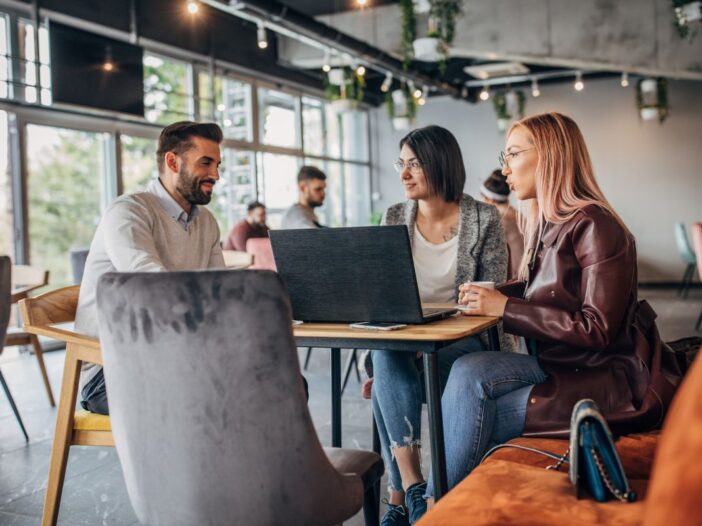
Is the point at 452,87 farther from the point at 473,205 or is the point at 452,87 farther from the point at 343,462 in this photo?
the point at 343,462

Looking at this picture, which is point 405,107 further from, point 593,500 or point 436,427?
point 593,500

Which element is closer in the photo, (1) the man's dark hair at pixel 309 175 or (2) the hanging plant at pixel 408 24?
(1) the man's dark hair at pixel 309 175

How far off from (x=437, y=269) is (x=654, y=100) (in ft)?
33.7

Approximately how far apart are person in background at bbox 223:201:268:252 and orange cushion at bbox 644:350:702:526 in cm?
655

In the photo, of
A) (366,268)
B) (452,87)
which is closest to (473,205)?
(366,268)

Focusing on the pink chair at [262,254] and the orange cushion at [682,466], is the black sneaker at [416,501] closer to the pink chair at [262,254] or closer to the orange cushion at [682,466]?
the orange cushion at [682,466]

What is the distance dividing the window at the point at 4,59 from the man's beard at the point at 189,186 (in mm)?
4542

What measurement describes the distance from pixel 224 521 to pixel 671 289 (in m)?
11.5

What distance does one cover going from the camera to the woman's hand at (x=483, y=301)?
186 centimetres

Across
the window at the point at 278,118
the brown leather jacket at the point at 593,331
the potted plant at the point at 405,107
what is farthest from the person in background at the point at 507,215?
the potted plant at the point at 405,107

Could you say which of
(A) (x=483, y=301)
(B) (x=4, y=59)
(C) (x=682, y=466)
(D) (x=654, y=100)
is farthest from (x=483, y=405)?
(D) (x=654, y=100)

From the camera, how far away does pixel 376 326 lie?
1.75 m

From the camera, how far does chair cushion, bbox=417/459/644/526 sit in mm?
1110

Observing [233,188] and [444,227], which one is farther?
[233,188]
